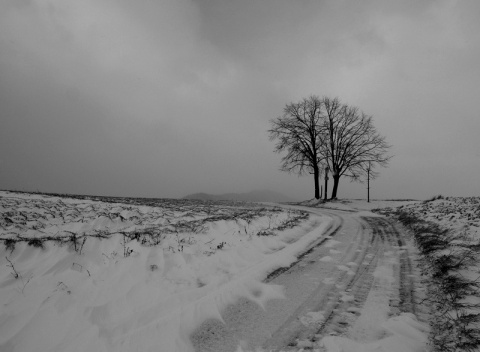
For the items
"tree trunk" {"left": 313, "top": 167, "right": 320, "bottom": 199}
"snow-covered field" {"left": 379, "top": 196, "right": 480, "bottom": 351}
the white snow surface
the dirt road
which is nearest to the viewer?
"snow-covered field" {"left": 379, "top": 196, "right": 480, "bottom": 351}

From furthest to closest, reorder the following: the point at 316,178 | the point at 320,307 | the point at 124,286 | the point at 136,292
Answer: the point at 316,178, the point at 124,286, the point at 136,292, the point at 320,307

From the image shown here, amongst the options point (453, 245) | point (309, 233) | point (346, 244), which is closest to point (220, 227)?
point (309, 233)

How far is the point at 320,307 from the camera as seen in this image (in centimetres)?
358

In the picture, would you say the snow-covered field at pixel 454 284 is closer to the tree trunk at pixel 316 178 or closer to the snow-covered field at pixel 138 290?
the snow-covered field at pixel 138 290

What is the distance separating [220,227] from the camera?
300 inches

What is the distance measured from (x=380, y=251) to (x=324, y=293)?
334 centimetres

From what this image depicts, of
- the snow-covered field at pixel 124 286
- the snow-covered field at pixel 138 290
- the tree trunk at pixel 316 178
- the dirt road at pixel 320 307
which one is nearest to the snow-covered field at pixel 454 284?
the snow-covered field at pixel 138 290

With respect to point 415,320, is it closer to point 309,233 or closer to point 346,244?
point 346,244

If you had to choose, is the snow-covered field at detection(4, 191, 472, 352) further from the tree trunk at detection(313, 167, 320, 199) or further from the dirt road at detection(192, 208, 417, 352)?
Result: the tree trunk at detection(313, 167, 320, 199)

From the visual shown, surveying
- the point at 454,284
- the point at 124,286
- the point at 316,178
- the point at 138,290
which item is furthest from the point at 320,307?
the point at 316,178

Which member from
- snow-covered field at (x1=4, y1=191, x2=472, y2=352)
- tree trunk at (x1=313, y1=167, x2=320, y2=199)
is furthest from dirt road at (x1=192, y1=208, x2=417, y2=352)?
tree trunk at (x1=313, y1=167, x2=320, y2=199)

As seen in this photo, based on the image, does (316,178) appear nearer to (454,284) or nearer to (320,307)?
(454,284)

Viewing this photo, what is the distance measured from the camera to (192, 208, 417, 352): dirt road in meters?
2.93

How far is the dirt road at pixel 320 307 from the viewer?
293 cm
